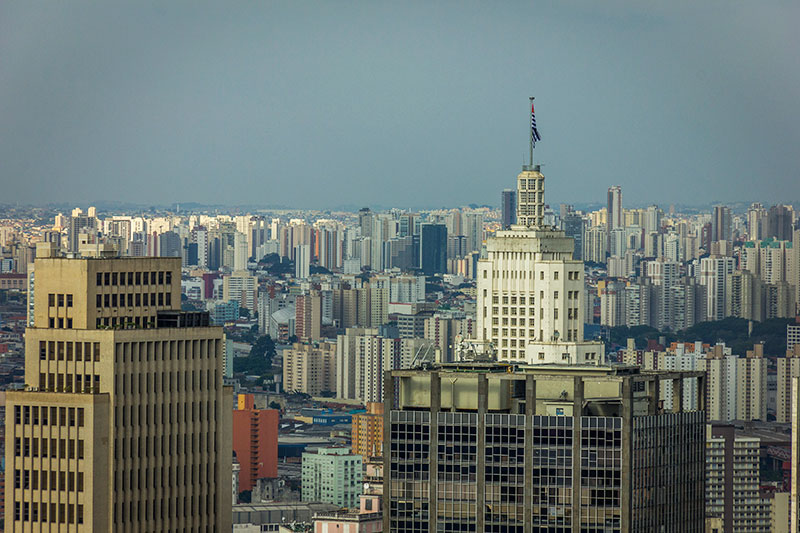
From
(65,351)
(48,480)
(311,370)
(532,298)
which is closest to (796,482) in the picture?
(532,298)

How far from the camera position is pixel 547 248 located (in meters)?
42.0

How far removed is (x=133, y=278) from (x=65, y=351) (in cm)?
159

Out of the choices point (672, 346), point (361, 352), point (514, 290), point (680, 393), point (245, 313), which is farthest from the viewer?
point (245, 313)

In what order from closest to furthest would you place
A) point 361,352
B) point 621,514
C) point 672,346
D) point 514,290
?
point 621,514 → point 514,290 → point 672,346 → point 361,352

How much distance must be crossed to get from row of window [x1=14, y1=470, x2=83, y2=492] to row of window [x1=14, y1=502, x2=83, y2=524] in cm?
23

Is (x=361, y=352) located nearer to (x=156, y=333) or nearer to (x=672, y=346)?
(x=672, y=346)

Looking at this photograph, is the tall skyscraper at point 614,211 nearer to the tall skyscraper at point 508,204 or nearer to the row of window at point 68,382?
the tall skyscraper at point 508,204

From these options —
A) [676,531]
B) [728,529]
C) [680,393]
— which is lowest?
[728,529]

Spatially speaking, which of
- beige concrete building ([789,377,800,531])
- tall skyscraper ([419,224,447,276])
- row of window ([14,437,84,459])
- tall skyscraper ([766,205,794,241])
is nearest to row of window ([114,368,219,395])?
row of window ([14,437,84,459])

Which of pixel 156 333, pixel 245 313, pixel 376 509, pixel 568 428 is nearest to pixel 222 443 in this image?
pixel 156 333

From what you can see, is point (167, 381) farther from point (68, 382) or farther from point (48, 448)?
point (48, 448)

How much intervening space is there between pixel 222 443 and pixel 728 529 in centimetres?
Answer: 2907

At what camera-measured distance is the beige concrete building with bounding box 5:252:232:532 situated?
28250 millimetres

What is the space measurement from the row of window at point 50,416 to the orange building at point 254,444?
3932cm
